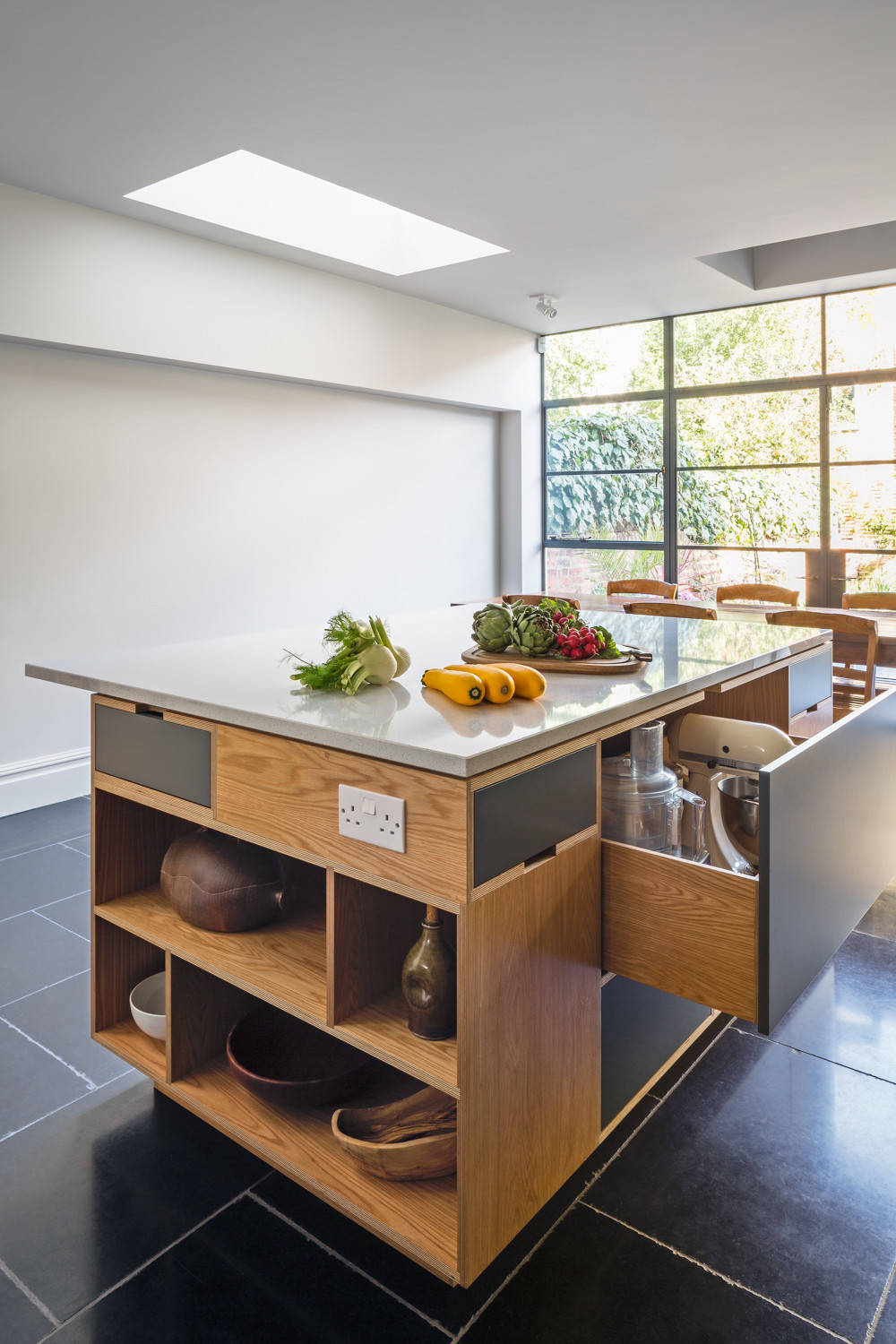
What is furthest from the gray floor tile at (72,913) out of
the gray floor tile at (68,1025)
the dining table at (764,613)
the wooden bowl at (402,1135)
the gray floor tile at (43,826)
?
the dining table at (764,613)

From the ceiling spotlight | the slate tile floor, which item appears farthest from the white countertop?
the ceiling spotlight

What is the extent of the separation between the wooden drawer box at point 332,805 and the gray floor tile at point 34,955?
1.21 meters

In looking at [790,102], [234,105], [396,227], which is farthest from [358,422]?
[790,102]

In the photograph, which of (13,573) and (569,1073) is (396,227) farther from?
(569,1073)

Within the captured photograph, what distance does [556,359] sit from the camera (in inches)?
265

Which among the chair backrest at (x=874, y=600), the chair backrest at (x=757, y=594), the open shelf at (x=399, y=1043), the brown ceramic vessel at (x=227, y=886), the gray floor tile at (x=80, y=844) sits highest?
the chair backrest at (x=757, y=594)

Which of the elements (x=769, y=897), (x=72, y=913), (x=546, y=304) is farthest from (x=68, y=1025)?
(x=546, y=304)

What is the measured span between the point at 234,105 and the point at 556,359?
13.3 feet

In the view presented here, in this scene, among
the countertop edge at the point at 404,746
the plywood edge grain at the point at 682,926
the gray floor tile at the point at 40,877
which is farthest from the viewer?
the gray floor tile at the point at 40,877

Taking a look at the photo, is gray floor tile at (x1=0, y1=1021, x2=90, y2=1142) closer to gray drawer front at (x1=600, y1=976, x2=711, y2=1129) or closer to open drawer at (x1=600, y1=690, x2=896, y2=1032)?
gray drawer front at (x1=600, y1=976, x2=711, y2=1129)

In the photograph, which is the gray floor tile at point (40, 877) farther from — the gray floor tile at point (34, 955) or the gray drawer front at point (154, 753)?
the gray drawer front at point (154, 753)

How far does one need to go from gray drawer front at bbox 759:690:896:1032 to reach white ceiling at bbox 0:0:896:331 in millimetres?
2102

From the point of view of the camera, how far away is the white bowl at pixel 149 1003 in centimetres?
173

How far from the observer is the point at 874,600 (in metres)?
4.74
